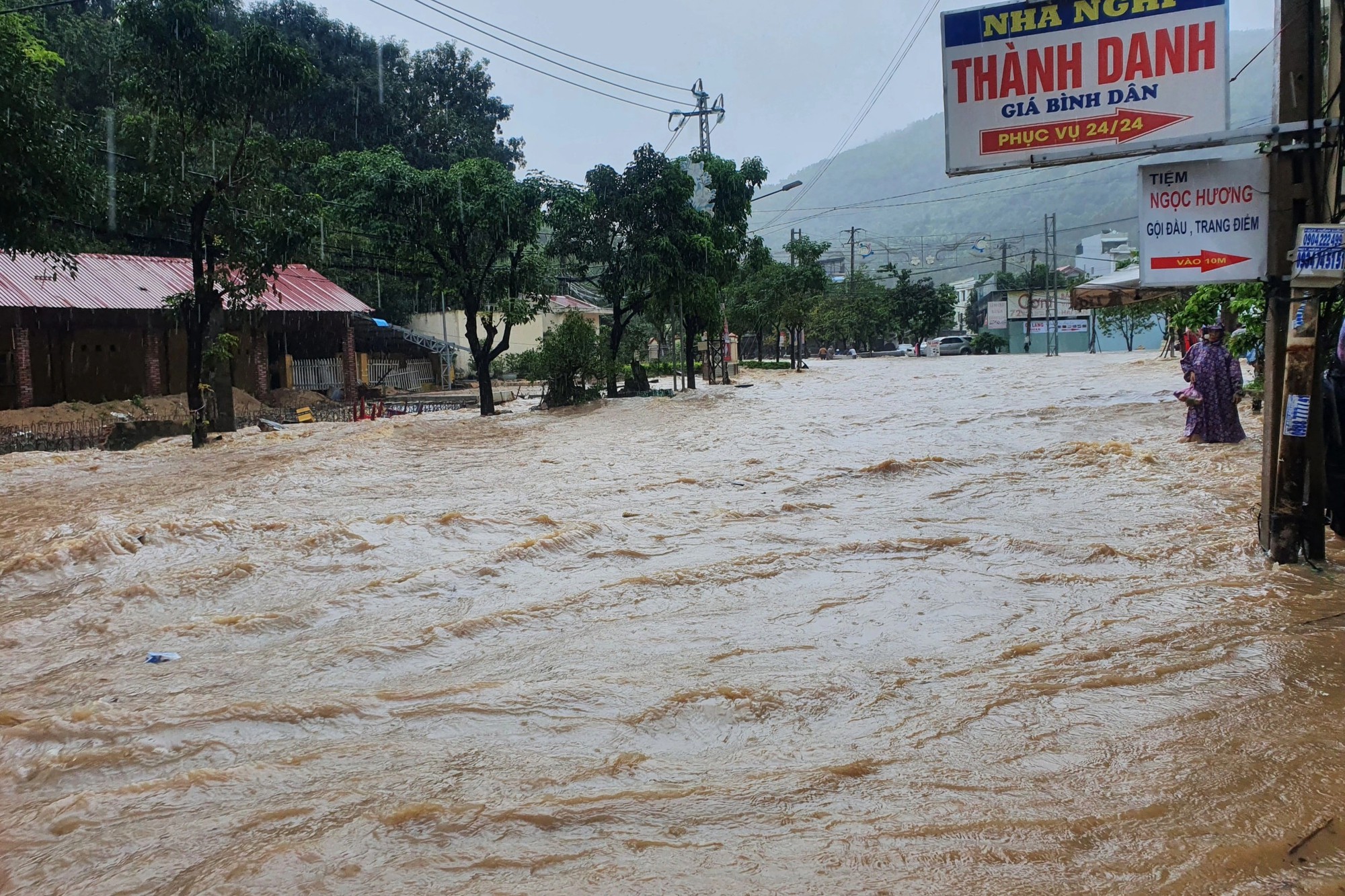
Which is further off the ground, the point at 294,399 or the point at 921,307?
the point at 921,307

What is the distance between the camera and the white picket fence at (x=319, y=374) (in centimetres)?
2683

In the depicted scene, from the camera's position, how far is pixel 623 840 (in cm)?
303

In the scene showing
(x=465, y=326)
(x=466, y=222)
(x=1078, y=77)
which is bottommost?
(x=1078, y=77)

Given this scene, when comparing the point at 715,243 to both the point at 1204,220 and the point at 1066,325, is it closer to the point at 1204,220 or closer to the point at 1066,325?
the point at 1204,220

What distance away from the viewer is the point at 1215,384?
33.6 ft

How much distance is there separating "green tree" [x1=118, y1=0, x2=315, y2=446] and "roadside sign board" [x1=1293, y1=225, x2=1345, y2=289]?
14.6 m

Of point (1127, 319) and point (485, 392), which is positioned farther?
point (1127, 319)

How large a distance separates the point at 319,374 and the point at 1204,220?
25549 mm

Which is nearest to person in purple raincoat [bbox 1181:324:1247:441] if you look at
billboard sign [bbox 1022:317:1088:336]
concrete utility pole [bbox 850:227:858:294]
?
billboard sign [bbox 1022:317:1088:336]

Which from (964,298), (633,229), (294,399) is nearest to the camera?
(633,229)

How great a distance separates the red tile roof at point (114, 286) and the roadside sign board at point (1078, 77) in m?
13.5

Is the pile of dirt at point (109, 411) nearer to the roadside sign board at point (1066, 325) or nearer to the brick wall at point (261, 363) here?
the brick wall at point (261, 363)

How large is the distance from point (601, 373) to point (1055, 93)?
17.6m

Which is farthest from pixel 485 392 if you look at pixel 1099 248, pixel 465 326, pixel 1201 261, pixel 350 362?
pixel 1099 248
